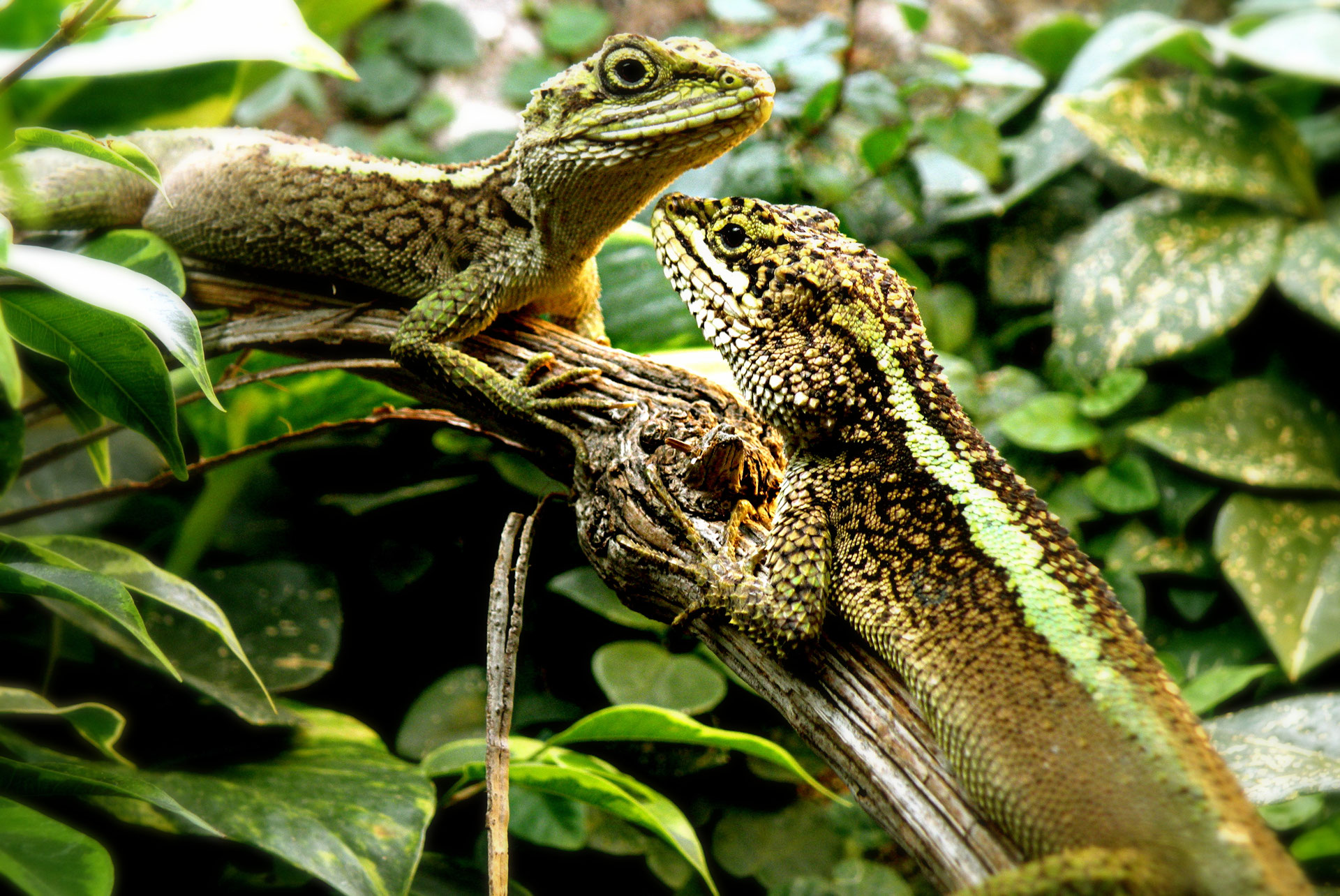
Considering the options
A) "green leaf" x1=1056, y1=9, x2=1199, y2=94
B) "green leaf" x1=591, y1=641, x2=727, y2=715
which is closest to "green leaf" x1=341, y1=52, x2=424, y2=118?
"green leaf" x1=1056, y1=9, x2=1199, y2=94

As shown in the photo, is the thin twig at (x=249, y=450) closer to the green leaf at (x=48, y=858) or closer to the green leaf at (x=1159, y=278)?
the green leaf at (x=48, y=858)

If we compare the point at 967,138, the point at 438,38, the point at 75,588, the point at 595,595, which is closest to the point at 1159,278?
the point at 967,138

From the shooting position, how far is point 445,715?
2658mm

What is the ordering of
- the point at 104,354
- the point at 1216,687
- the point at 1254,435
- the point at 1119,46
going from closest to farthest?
the point at 104,354 → the point at 1216,687 → the point at 1254,435 → the point at 1119,46

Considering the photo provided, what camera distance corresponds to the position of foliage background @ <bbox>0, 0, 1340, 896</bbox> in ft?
6.89

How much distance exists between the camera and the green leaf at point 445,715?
259cm

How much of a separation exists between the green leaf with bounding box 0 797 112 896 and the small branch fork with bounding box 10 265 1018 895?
2.08 feet

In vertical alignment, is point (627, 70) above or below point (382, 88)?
above

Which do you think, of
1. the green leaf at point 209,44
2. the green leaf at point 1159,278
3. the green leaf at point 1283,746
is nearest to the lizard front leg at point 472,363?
the green leaf at point 209,44

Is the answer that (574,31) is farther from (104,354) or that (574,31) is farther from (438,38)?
(104,354)

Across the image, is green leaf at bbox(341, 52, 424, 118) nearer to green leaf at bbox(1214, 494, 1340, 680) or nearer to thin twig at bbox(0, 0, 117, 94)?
thin twig at bbox(0, 0, 117, 94)

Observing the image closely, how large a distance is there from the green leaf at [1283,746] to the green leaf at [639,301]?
1.86 metres

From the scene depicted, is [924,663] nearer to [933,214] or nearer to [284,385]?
[284,385]

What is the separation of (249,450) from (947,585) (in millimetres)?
1857
